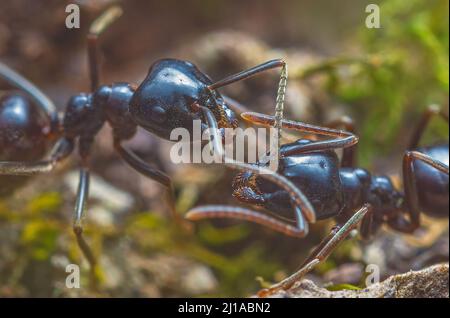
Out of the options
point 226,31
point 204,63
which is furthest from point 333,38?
point 204,63

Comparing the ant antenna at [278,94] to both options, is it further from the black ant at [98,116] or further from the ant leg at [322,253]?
the ant leg at [322,253]

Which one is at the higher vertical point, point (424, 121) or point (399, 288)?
point (424, 121)

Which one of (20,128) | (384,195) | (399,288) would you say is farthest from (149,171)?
(399,288)

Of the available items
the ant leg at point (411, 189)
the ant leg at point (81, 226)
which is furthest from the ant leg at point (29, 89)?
the ant leg at point (411, 189)

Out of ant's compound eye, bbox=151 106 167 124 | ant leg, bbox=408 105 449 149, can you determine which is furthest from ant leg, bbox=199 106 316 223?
ant leg, bbox=408 105 449 149

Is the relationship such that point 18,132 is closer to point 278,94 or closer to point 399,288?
point 278,94
